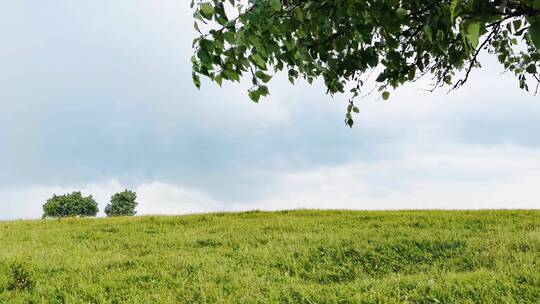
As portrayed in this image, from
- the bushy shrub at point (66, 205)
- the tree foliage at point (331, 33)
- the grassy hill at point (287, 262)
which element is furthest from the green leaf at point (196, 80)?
the bushy shrub at point (66, 205)

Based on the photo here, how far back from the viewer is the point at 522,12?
5488 millimetres

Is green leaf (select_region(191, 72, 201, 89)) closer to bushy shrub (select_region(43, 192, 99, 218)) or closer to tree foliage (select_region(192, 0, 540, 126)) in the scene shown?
tree foliage (select_region(192, 0, 540, 126))

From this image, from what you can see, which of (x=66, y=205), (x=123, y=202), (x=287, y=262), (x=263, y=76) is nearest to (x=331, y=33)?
(x=263, y=76)

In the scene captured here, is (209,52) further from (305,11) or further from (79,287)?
(79,287)

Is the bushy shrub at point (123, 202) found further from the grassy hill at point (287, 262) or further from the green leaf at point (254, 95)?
the green leaf at point (254, 95)

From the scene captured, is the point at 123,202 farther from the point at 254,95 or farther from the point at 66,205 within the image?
the point at 254,95

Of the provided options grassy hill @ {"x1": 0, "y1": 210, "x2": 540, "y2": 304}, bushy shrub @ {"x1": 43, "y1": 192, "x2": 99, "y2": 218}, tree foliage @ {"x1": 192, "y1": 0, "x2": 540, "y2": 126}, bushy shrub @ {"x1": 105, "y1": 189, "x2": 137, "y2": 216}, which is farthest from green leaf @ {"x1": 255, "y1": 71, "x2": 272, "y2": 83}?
bushy shrub @ {"x1": 43, "y1": 192, "x2": 99, "y2": 218}

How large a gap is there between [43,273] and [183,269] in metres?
3.58

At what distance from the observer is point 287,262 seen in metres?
12.2

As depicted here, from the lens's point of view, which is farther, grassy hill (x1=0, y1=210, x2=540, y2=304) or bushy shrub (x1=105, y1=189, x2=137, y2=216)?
bushy shrub (x1=105, y1=189, x2=137, y2=216)

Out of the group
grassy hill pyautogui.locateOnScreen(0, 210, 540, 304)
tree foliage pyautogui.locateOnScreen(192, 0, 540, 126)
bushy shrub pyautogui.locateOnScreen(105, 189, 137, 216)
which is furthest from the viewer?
bushy shrub pyautogui.locateOnScreen(105, 189, 137, 216)

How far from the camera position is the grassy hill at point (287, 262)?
30.1 ft

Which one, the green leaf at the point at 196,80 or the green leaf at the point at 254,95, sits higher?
the green leaf at the point at 196,80

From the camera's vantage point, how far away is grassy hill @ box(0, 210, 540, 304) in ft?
30.1
